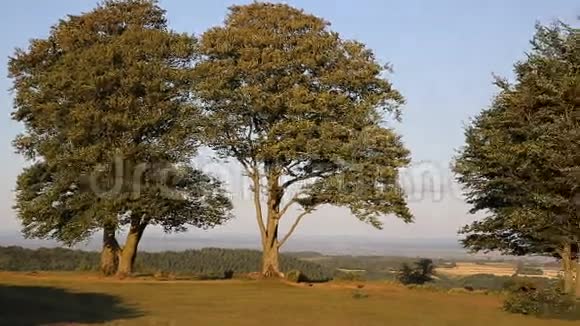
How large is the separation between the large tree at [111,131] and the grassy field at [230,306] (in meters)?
5.14

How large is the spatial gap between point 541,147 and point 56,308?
17.4 metres

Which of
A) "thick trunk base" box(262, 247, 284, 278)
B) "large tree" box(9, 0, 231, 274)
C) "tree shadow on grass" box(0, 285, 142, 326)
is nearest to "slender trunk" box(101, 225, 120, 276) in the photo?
"large tree" box(9, 0, 231, 274)

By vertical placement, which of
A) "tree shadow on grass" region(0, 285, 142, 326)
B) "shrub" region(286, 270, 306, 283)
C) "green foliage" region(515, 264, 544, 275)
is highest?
"green foliage" region(515, 264, 544, 275)

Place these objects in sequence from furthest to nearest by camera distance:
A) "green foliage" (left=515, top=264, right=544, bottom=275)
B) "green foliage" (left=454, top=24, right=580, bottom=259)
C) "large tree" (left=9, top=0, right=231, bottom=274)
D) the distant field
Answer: the distant field, "green foliage" (left=515, top=264, right=544, bottom=275), "large tree" (left=9, top=0, right=231, bottom=274), "green foliage" (left=454, top=24, right=580, bottom=259)

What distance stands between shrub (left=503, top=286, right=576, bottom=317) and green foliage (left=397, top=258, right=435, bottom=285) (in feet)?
61.2

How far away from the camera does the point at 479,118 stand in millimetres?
36281

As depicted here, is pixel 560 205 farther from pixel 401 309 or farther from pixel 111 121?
pixel 111 121

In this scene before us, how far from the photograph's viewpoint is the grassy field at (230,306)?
19109 mm

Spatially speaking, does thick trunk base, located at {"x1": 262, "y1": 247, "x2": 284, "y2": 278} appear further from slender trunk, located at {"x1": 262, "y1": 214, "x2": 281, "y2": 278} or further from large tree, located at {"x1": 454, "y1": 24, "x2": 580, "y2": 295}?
large tree, located at {"x1": 454, "y1": 24, "x2": 580, "y2": 295}

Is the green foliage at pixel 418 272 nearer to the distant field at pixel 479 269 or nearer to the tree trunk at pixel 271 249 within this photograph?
the distant field at pixel 479 269

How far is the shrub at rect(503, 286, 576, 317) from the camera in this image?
77.0ft

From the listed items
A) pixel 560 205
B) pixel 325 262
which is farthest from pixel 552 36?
pixel 325 262

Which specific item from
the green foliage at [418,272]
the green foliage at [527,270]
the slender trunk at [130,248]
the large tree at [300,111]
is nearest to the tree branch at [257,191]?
the large tree at [300,111]

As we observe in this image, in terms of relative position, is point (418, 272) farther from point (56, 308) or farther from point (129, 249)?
point (56, 308)
